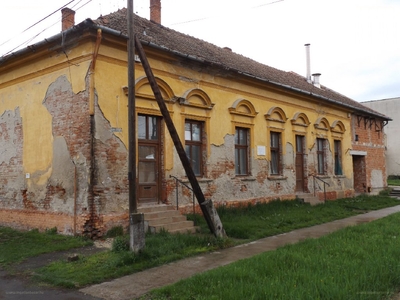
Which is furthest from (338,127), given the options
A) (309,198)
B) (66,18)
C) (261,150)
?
(66,18)

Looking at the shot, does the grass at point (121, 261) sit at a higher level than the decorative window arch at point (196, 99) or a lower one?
lower

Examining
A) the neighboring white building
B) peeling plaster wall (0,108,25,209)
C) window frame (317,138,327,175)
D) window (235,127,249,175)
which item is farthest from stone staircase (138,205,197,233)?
the neighboring white building

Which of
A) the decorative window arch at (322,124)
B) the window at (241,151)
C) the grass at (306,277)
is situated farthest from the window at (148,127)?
the decorative window arch at (322,124)

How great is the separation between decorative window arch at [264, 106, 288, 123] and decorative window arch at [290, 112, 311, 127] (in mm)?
711

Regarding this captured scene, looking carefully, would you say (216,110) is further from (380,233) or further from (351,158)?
(351,158)

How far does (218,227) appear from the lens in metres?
9.02

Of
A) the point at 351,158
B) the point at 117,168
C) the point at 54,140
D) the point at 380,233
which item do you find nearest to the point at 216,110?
the point at 117,168

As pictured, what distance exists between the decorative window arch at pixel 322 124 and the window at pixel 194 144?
8223 mm

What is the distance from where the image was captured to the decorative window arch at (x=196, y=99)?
1213 cm

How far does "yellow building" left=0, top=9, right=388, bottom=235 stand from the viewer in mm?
9727

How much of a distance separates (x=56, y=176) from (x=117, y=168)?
1.77m

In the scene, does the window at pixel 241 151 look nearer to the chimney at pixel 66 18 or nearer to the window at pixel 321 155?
the window at pixel 321 155

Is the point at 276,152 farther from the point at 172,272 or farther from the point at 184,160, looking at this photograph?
the point at 172,272

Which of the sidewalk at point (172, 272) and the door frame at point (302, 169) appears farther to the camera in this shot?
the door frame at point (302, 169)
